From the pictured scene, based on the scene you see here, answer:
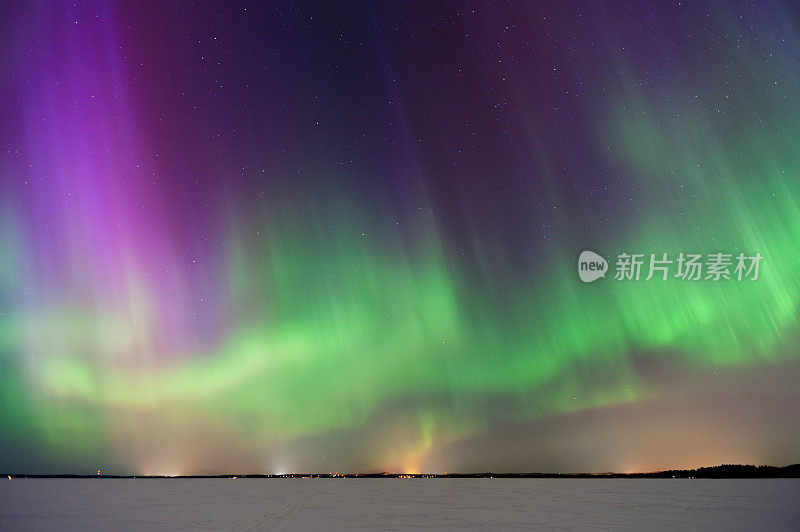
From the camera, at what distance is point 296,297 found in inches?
192

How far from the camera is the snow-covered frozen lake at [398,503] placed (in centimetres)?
323

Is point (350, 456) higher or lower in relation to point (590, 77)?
lower

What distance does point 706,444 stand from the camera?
4.75 m

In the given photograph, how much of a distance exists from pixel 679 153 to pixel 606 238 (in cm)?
87

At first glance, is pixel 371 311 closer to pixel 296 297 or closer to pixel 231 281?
pixel 296 297

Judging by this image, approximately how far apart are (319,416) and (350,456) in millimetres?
442

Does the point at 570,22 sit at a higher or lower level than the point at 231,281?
higher

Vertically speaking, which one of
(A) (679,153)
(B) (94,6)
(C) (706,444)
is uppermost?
(B) (94,6)

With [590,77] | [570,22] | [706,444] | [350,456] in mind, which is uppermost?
[570,22]

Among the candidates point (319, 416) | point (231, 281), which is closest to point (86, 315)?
point (231, 281)

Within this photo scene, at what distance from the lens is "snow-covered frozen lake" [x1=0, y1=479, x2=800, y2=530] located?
10.6 feet

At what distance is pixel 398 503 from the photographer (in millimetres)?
3816

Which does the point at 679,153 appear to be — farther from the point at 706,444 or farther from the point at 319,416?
the point at 319,416

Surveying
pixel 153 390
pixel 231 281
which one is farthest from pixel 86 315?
pixel 231 281
